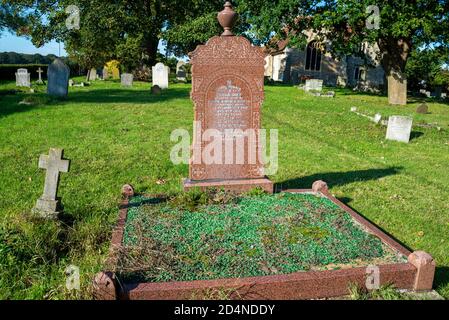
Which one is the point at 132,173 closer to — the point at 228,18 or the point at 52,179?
the point at 52,179

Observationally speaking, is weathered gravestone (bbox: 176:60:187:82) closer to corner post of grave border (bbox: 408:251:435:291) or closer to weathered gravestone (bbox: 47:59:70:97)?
weathered gravestone (bbox: 47:59:70:97)

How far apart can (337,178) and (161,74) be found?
18967 mm

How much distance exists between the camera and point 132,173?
791 centimetres

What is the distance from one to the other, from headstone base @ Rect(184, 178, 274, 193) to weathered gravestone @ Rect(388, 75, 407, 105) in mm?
21189

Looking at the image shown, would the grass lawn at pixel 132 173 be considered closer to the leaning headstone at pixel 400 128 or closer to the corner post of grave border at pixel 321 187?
the leaning headstone at pixel 400 128

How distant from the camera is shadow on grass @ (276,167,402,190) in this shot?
766 centimetres

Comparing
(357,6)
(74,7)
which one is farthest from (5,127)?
(74,7)

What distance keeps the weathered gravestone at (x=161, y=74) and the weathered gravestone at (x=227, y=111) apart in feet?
62.3

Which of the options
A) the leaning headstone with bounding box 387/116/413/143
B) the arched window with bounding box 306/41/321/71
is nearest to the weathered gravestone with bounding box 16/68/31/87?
the leaning headstone with bounding box 387/116/413/143

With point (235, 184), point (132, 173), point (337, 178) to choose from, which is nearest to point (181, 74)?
point (132, 173)

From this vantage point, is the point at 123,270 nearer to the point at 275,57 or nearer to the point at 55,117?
the point at 55,117

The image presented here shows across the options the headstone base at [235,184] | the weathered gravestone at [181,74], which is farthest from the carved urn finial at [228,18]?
the weathered gravestone at [181,74]

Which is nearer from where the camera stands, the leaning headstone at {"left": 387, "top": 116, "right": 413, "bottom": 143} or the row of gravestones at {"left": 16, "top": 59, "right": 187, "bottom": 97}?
the leaning headstone at {"left": 387, "top": 116, "right": 413, "bottom": 143}

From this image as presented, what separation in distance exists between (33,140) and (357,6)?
1798cm
